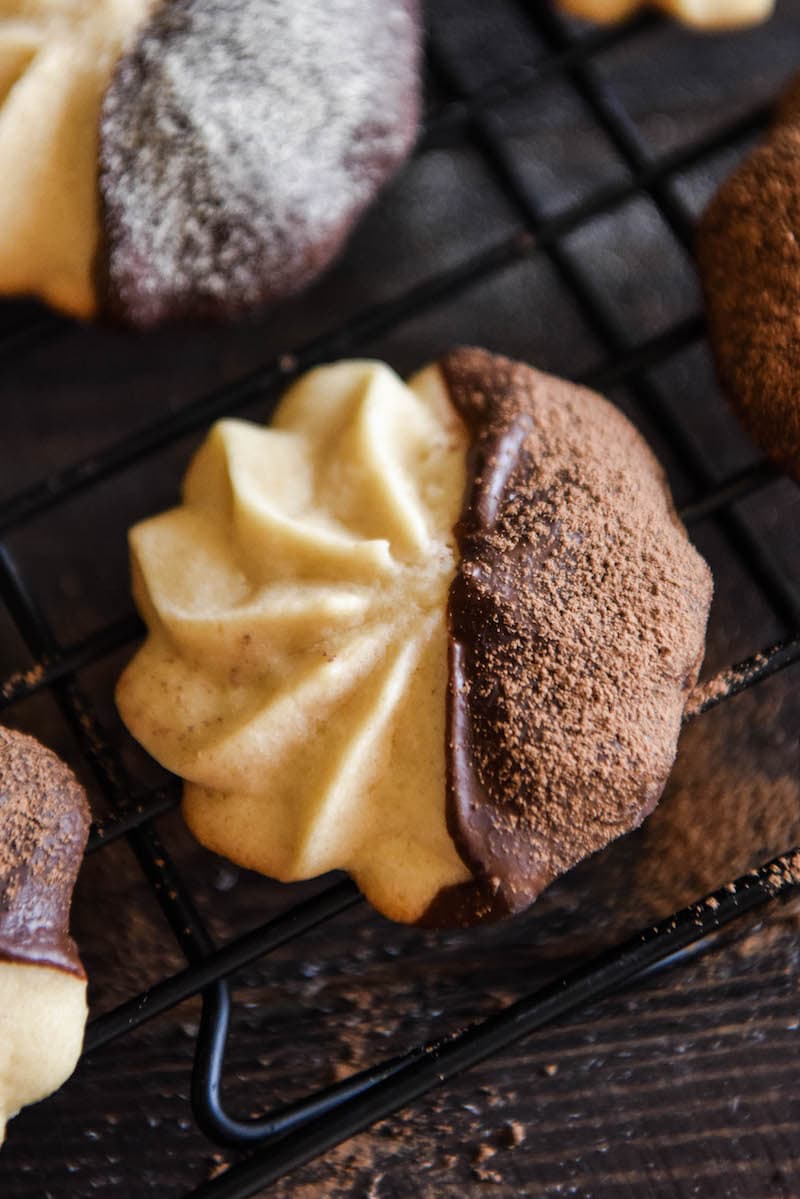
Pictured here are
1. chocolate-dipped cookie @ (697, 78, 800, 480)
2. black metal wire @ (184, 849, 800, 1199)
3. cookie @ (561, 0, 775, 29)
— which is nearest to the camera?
black metal wire @ (184, 849, 800, 1199)

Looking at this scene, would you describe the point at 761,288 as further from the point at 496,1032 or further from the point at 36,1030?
the point at 36,1030

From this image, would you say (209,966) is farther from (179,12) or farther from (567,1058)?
(179,12)

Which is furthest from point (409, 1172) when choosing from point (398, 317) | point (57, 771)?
point (398, 317)

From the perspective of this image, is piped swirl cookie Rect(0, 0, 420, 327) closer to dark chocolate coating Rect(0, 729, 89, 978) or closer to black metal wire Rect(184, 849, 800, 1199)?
dark chocolate coating Rect(0, 729, 89, 978)

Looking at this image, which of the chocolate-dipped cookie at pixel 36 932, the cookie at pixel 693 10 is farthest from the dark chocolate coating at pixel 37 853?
the cookie at pixel 693 10

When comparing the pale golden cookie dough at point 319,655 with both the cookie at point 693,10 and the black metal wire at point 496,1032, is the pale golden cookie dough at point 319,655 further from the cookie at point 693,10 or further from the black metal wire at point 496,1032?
the cookie at point 693,10

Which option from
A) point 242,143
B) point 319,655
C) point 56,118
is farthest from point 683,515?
point 56,118

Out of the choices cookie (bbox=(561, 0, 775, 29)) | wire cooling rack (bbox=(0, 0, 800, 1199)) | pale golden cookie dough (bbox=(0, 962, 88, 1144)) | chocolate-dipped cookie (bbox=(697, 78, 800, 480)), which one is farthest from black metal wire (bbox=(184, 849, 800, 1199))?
cookie (bbox=(561, 0, 775, 29))
